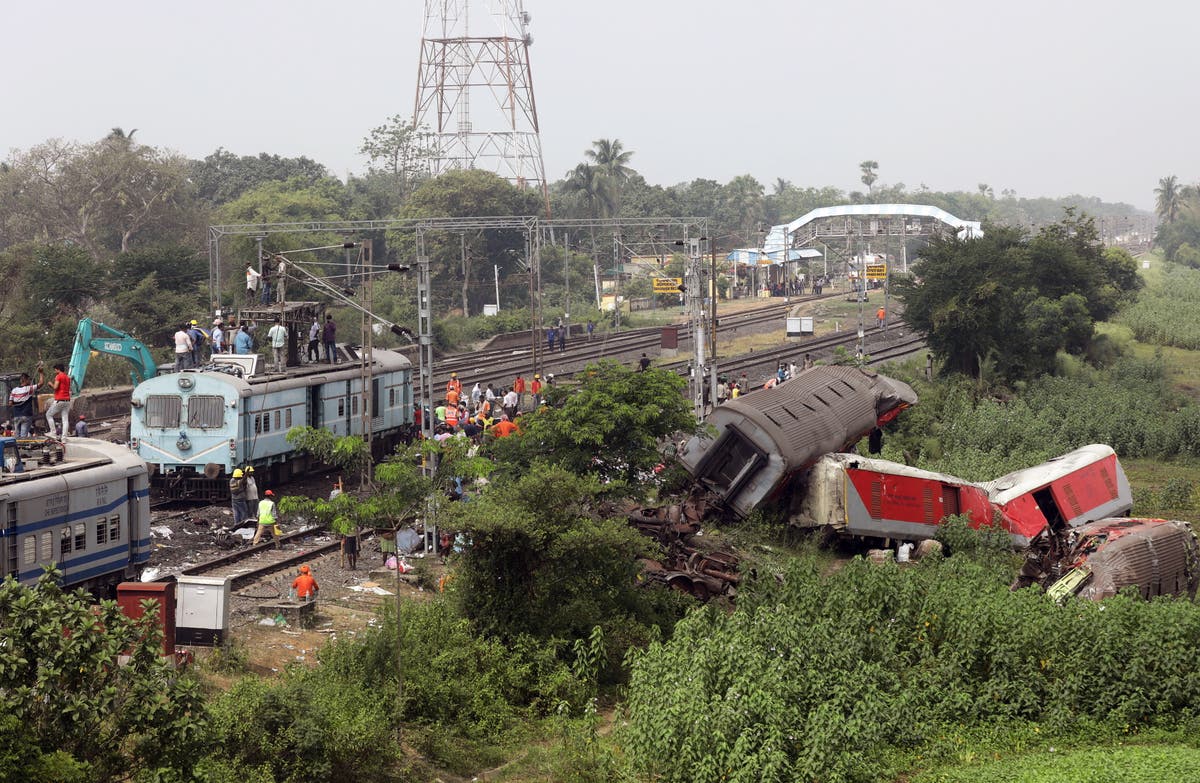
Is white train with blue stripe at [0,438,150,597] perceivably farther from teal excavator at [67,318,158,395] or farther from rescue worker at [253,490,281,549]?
teal excavator at [67,318,158,395]

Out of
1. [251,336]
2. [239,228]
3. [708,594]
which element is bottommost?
[708,594]

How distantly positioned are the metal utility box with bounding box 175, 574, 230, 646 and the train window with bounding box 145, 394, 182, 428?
38.2 feet

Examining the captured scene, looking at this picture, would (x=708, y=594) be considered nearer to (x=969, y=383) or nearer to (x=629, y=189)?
(x=969, y=383)

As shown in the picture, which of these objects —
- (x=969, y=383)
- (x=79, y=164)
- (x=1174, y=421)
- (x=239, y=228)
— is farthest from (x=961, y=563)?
(x=79, y=164)

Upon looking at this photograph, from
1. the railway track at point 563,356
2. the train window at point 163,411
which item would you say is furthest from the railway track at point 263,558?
the railway track at point 563,356

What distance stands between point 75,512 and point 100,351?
13.9 meters

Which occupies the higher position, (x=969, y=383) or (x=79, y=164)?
(x=79, y=164)

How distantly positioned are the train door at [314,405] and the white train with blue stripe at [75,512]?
9883 mm

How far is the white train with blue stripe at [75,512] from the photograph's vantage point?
55.4 feet

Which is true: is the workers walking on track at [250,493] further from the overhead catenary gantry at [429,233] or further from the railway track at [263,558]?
the overhead catenary gantry at [429,233]

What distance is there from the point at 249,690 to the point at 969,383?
116ft

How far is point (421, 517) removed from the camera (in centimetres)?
2048

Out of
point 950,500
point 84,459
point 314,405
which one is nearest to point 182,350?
point 314,405

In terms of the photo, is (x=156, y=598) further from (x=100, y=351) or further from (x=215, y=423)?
(x=100, y=351)
